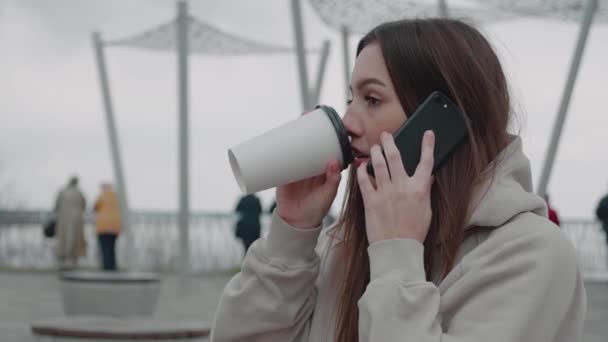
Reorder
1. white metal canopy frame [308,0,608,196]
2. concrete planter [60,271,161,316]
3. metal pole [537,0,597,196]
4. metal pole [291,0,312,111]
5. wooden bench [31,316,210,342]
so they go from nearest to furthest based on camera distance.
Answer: wooden bench [31,316,210,342], concrete planter [60,271,161,316], metal pole [291,0,312,111], white metal canopy frame [308,0,608,196], metal pole [537,0,597,196]

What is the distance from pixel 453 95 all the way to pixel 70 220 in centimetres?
1351

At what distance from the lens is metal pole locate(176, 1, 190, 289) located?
10391mm

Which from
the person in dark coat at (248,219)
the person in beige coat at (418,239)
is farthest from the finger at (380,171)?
the person in dark coat at (248,219)

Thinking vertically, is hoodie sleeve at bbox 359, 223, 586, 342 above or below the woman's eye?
below

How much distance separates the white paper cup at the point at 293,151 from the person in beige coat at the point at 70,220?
13138 mm

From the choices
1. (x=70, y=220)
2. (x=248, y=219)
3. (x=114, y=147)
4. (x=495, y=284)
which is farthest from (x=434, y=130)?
(x=70, y=220)

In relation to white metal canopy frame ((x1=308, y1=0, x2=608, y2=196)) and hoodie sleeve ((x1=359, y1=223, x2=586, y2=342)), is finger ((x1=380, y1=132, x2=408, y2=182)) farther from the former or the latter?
white metal canopy frame ((x1=308, y1=0, x2=608, y2=196))

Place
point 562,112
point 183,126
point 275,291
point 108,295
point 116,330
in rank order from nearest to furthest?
point 275,291 → point 116,330 → point 108,295 → point 562,112 → point 183,126

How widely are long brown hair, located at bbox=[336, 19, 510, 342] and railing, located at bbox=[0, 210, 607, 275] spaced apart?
13228 millimetres

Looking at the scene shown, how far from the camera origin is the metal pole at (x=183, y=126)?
10.4 m

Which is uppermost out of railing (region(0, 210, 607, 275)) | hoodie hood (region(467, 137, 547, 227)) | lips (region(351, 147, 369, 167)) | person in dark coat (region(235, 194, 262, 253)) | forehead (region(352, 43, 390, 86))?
forehead (region(352, 43, 390, 86))

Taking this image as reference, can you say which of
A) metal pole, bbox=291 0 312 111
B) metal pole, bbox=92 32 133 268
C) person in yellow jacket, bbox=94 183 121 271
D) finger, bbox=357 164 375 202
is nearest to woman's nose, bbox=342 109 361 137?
finger, bbox=357 164 375 202

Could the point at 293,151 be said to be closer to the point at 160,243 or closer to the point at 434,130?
the point at 434,130

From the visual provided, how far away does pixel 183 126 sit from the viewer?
34.6 ft
